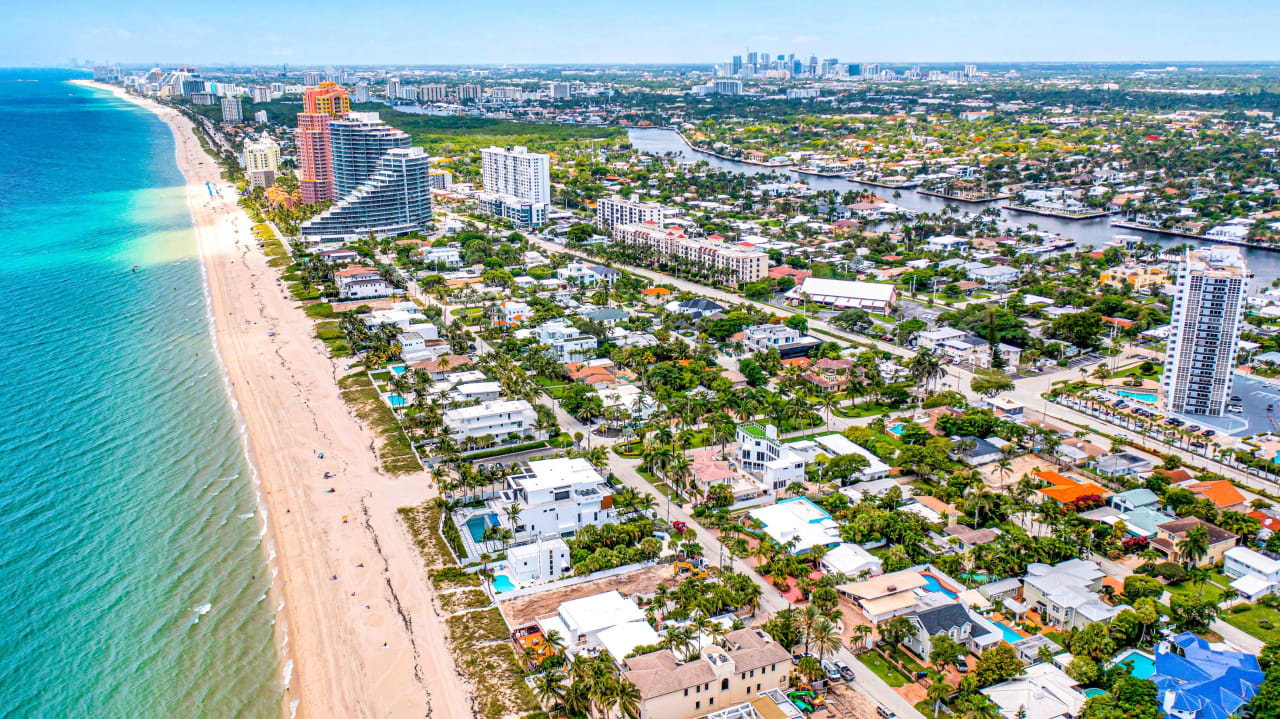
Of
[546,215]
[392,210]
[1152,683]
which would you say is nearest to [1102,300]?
[1152,683]

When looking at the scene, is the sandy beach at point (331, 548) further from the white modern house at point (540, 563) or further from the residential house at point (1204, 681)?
the residential house at point (1204, 681)

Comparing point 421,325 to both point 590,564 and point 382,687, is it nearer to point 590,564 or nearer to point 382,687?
point 590,564

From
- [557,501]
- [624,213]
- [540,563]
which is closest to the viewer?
[540,563]

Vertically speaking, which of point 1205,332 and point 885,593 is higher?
point 1205,332

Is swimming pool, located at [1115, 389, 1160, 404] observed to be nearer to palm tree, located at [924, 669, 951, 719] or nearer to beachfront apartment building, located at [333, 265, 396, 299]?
palm tree, located at [924, 669, 951, 719]

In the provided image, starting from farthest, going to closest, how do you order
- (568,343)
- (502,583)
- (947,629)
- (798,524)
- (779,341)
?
1. (779,341)
2. (568,343)
3. (798,524)
4. (502,583)
5. (947,629)

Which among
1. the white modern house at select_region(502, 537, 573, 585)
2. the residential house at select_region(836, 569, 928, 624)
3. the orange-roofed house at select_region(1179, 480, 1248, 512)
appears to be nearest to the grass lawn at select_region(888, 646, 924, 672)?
the residential house at select_region(836, 569, 928, 624)

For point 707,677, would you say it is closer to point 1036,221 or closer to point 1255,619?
point 1255,619

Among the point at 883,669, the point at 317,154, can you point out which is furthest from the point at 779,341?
the point at 317,154
